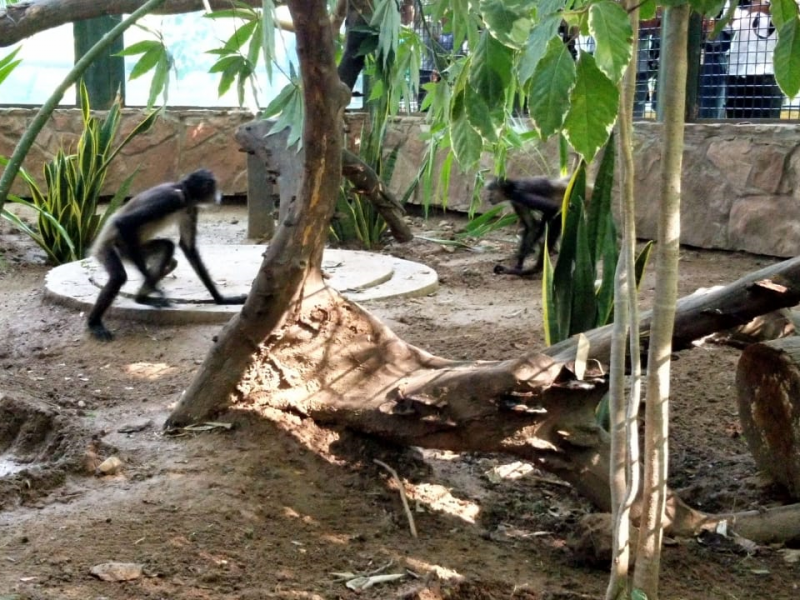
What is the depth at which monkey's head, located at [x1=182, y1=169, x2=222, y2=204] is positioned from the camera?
5977mm

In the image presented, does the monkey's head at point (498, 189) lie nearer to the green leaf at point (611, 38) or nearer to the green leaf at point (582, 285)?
the green leaf at point (582, 285)

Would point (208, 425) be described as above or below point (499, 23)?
below

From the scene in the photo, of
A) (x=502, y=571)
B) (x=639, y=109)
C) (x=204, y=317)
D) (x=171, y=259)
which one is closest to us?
(x=502, y=571)

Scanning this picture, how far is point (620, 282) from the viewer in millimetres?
1997

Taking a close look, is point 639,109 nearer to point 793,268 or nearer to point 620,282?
point 793,268

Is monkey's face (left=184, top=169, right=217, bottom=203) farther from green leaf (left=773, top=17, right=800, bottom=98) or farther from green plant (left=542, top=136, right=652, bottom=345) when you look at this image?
green leaf (left=773, top=17, right=800, bottom=98)

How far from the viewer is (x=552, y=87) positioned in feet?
4.51

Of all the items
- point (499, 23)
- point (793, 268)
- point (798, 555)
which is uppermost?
point (499, 23)

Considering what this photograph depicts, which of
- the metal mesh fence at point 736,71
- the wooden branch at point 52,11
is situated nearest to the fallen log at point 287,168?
the metal mesh fence at point 736,71

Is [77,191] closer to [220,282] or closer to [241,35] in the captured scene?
[220,282]

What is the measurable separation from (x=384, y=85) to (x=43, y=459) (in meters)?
1.82

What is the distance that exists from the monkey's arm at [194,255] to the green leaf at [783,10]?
4.02m

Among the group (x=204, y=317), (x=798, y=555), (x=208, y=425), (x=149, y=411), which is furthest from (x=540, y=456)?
(x=204, y=317)

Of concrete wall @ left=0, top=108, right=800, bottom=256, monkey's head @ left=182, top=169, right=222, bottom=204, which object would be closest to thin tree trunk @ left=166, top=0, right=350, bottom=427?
monkey's head @ left=182, top=169, right=222, bottom=204
